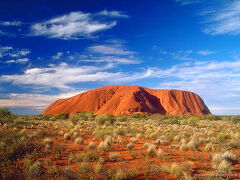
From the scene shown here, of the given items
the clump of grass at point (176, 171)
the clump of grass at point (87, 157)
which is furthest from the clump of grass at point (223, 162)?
the clump of grass at point (87, 157)

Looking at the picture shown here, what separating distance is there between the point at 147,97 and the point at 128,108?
1773 cm

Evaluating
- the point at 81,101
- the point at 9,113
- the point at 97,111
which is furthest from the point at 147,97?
the point at 9,113

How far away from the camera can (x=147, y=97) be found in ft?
275

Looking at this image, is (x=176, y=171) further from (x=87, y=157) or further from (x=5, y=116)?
(x=5, y=116)

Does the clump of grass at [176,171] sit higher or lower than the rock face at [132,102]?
lower

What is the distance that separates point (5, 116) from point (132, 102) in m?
54.6

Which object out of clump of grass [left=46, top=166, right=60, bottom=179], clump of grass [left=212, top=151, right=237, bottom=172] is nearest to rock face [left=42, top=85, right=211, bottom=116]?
clump of grass [left=212, top=151, right=237, bottom=172]

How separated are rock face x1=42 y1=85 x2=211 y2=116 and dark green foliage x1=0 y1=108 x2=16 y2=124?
4753 cm

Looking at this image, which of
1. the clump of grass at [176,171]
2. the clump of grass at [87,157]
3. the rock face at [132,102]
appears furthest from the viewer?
Answer: the rock face at [132,102]

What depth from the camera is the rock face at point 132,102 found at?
73.5 meters

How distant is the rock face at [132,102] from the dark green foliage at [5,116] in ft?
156

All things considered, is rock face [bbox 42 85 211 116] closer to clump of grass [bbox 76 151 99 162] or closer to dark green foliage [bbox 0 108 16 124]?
dark green foliage [bbox 0 108 16 124]

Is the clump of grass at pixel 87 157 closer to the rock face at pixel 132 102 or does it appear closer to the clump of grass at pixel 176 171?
the clump of grass at pixel 176 171

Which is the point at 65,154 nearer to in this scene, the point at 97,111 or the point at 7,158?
the point at 7,158
